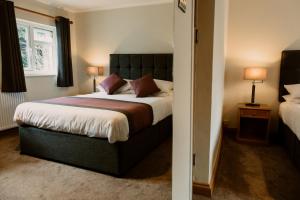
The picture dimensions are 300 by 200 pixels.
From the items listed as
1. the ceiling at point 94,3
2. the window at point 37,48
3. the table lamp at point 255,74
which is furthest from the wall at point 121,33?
the table lamp at point 255,74

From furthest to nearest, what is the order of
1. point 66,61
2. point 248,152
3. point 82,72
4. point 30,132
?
point 82,72, point 66,61, point 248,152, point 30,132

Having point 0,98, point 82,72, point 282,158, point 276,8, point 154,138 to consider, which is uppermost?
point 276,8

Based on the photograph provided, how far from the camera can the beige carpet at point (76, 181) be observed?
181 centimetres

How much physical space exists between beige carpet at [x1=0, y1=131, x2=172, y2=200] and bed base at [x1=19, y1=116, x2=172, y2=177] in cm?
8

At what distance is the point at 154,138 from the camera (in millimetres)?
2703

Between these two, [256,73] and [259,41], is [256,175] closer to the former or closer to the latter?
[256,73]

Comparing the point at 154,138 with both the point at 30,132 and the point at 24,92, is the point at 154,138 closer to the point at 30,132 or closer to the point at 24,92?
the point at 30,132

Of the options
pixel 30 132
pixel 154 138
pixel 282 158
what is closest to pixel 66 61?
pixel 30 132

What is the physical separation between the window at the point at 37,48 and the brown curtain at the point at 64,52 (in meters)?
0.12

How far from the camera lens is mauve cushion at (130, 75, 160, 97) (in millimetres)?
3215

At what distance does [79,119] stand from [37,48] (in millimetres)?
2389

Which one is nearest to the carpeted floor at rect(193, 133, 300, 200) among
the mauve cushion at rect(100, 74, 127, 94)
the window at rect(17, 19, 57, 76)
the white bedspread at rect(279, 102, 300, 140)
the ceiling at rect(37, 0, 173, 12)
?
the white bedspread at rect(279, 102, 300, 140)

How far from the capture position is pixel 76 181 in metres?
2.03

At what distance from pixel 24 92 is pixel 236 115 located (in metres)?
3.50
